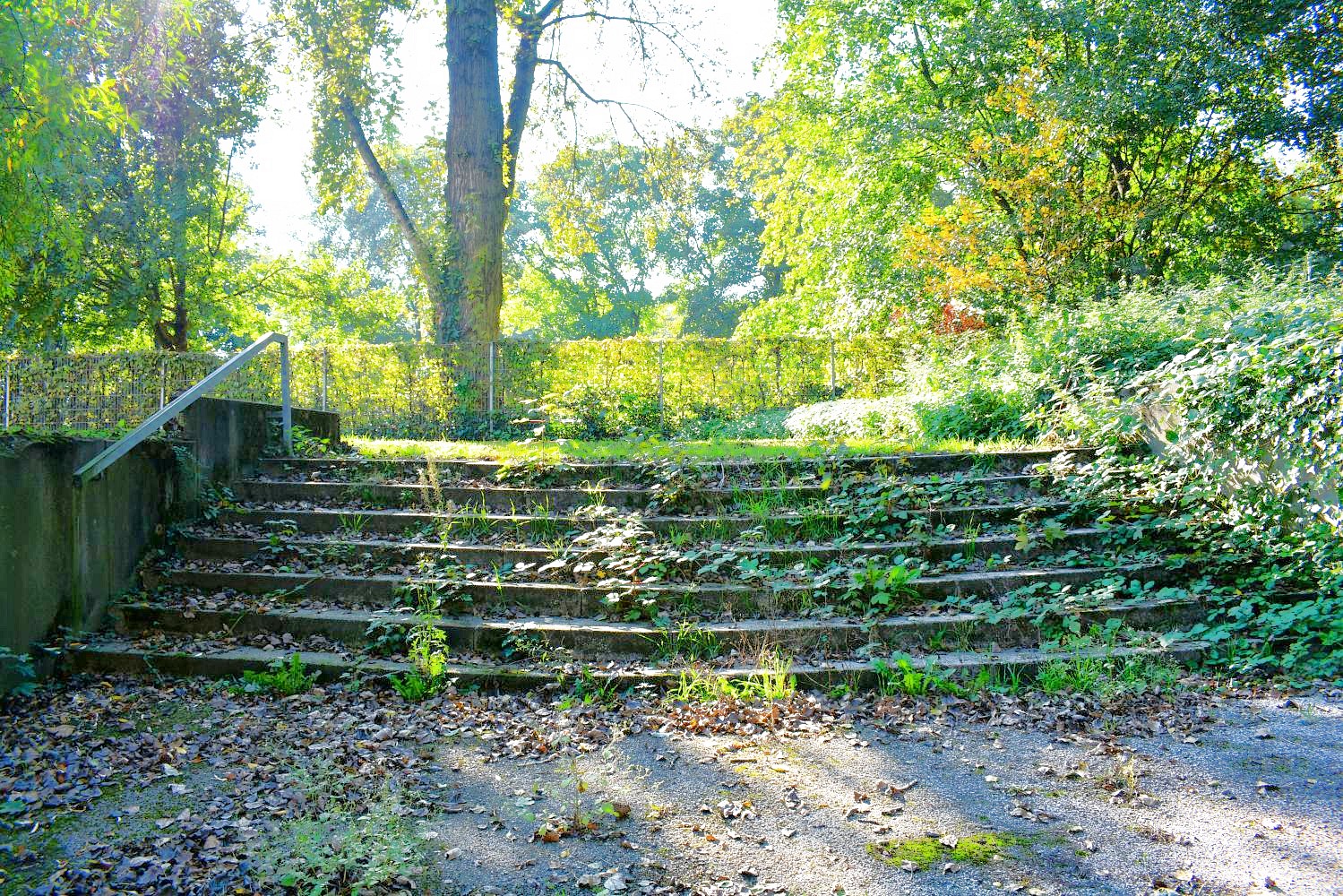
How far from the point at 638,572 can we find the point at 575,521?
3.21 ft

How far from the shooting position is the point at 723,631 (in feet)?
Result: 16.6

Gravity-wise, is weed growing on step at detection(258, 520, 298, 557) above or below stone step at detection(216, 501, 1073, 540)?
below

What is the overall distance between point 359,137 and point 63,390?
6.47m

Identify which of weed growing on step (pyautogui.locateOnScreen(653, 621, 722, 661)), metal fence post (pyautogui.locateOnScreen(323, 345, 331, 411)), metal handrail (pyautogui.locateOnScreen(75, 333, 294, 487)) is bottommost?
weed growing on step (pyautogui.locateOnScreen(653, 621, 722, 661))

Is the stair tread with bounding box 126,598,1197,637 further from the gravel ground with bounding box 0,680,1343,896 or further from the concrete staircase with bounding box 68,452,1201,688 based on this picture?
the gravel ground with bounding box 0,680,1343,896

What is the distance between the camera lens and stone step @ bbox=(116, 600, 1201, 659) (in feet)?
16.5

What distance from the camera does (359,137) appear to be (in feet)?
49.8

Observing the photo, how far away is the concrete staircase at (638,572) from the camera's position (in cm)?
498

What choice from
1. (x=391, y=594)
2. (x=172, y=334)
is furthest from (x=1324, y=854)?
(x=172, y=334)

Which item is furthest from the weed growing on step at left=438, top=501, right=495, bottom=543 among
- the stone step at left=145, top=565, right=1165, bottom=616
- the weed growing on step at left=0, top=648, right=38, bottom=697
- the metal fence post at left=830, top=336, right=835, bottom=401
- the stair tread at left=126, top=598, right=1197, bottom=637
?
the metal fence post at left=830, top=336, right=835, bottom=401

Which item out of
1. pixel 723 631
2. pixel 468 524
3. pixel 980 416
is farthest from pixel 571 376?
pixel 723 631

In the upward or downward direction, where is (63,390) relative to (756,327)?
downward

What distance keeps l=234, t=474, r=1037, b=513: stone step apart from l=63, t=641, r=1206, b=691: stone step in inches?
73.2

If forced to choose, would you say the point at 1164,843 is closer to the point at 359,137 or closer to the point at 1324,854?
the point at 1324,854
